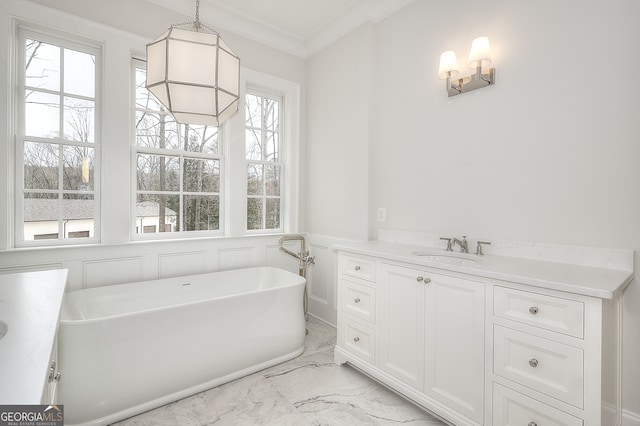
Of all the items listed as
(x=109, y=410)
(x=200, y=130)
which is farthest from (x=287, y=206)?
(x=109, y=410)

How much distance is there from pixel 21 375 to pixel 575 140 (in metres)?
2.36

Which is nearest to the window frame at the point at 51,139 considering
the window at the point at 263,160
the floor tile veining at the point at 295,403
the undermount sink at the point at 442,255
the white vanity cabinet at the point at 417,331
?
the window at the point at 263,160

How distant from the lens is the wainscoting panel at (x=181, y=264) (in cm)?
270

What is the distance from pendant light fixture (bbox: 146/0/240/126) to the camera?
1.57m

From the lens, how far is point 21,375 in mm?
661

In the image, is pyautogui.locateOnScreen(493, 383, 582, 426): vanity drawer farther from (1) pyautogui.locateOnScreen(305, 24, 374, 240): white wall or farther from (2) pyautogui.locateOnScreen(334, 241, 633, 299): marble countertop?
(1) pyautogui.locateOnScreen(305, 24, 374, 240): white wall

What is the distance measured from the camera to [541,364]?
4.45 feet

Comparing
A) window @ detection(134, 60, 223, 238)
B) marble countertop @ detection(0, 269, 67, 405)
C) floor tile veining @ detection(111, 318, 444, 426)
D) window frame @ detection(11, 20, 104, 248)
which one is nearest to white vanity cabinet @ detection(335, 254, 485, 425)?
floor tile veining @ detection(111, 318, 444, 426)

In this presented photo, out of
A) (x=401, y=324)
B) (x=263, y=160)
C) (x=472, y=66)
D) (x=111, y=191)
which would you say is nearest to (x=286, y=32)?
(x=263, y=160)

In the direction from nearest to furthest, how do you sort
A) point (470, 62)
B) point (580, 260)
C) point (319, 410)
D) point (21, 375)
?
point (21, 375) < point (580, 260) < point (319, 410) < point (470, 62)

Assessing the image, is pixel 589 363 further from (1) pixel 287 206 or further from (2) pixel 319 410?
(1) pixel 287 206

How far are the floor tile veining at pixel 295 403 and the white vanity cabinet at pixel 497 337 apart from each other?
110mm

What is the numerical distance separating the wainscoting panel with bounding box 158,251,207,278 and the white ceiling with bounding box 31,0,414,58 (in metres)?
1.87

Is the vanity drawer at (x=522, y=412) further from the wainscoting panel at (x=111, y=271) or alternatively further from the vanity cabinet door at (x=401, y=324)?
the wainscoting panel at (x=111, y=271)
